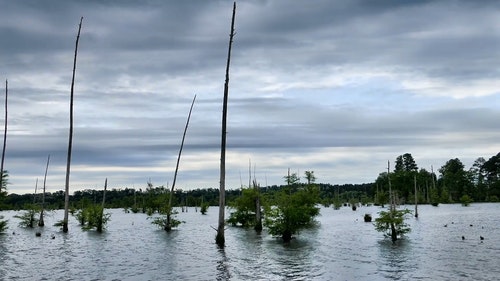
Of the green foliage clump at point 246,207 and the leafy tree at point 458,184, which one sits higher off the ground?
the leafy tree at point 458,184

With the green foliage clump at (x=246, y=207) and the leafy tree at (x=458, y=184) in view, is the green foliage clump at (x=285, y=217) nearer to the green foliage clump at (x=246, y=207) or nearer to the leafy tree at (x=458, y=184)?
the green foliage clump at (x=246, y=207)

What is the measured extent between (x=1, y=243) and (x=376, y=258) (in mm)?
36402

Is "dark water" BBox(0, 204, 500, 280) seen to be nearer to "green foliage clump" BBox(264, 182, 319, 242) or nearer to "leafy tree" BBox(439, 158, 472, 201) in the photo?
"green foliage clump" BBox(264, 182, 319, 242)

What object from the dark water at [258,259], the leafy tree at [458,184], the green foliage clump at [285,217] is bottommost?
the dark water at [258,259]

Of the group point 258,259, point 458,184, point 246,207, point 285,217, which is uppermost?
point 458,184

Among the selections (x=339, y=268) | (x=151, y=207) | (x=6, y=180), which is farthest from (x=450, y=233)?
(x=151, y=207)

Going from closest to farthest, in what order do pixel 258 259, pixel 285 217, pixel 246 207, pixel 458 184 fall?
pixel 258 259 < pixel 285 217 < pixel 246 207 < pixel 458 184

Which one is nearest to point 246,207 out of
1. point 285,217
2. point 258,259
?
point 285,217

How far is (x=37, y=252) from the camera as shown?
40.4m

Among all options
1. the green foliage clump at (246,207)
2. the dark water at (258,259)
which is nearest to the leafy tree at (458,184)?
the green foliage clump at (246,207)

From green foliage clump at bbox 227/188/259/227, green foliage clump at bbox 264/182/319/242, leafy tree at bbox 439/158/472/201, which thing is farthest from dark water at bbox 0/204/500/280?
leafy tree at bbox 439/158/472/201

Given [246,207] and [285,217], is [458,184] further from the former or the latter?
[285,217]

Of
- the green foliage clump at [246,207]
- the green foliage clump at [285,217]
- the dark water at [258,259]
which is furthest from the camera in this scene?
the green foliage clump at [246,207]

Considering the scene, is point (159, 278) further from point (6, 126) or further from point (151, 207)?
point (151, 207)
